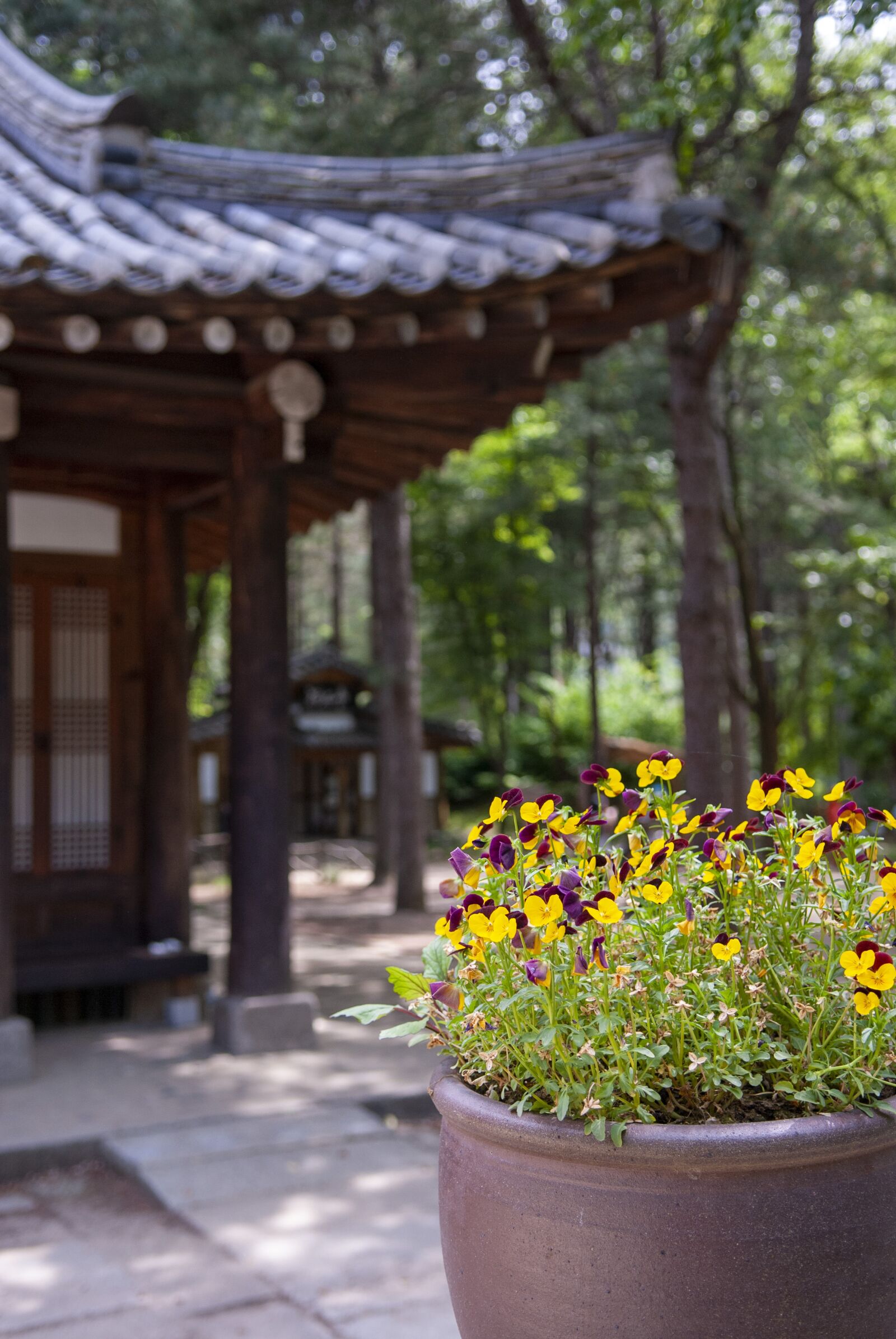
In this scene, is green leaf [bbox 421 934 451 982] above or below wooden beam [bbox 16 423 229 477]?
below

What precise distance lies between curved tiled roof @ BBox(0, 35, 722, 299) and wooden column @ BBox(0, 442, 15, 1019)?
3.80 feet

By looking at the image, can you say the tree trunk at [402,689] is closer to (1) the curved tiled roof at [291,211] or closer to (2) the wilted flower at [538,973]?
(1) the curved tiled roof at [291,211]

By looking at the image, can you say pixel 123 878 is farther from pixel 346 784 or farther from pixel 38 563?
pixel 346 784

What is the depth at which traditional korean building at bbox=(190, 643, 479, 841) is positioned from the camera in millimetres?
23281

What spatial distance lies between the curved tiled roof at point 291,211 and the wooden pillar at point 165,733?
1805 millimetres

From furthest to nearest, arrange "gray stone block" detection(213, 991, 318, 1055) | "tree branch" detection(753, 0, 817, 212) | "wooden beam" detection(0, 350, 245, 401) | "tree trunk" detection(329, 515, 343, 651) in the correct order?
1. "tree trunk" detection(329, 515, 343, 651)
2. "tree branch" detection(753, 0, 817, 212)
3. "gray stone block" detection(213, 991, 318, 1055)
4. "wooden beam" detection(0, 350, 245, 401)

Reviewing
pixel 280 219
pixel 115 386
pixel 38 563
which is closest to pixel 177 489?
pixel 38 563

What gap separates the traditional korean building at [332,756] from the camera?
76.4ft

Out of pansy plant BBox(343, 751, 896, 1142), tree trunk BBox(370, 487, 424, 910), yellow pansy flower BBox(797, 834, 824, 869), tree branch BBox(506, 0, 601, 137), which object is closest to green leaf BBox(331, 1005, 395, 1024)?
pansy plant BBox(343, 751, 896, 1142)

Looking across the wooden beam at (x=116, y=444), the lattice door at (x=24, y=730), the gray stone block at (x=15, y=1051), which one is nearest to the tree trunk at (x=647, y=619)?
the lattice door at (x=24, y=730)

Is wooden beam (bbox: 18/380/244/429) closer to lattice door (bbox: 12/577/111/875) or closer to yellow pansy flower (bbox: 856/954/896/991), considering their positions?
lattice door (bbox: 12/577/111/875)

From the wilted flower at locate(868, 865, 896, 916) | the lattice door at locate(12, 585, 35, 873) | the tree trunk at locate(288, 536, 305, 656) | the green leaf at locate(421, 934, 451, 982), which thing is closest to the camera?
the wilted flower at locate(868, 865, 896, 916)

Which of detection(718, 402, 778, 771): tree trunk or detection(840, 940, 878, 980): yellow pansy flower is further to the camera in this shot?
detection(718, 402, 778, 771): tree trunk

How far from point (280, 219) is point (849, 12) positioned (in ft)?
11.1
